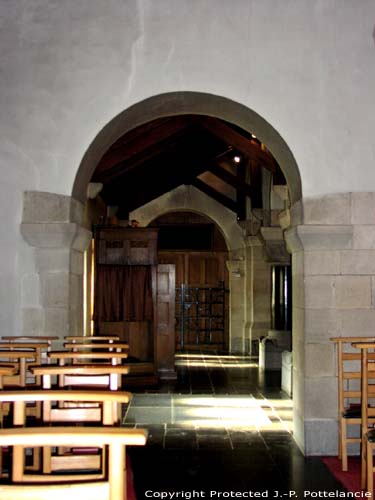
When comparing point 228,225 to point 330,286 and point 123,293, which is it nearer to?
point 123,293

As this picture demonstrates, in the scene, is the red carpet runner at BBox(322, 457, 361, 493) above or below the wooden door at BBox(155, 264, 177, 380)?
below

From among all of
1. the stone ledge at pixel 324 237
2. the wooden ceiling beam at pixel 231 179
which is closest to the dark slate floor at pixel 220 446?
the stone ledge at pixel 324 237

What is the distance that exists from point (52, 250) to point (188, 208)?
869 centimetres

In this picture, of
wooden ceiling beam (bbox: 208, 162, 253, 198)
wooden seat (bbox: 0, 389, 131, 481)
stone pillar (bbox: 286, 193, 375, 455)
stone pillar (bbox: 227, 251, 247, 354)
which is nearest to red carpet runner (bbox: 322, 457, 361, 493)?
stone pillar (bbox: 286, 193, 375, 455)

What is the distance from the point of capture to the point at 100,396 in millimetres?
1841

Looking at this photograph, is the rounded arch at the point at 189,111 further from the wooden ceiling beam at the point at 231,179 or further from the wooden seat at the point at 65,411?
the wooden ceiling beam at the point at 231,179

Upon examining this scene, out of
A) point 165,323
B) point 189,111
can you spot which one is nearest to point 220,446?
point 189,111

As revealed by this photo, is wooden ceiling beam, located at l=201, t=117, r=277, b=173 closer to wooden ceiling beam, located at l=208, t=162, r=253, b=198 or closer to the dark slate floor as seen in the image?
wooden ceiling beam, located at l=208, t=162, r=253, b=198

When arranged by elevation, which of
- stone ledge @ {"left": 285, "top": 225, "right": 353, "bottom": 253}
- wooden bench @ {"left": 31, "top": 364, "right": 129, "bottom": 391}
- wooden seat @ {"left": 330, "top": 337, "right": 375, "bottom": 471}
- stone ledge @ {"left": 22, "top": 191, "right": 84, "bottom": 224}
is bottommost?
wooden seat @ {"left": 330, "top": 337, "right": 375, "bottom": 471}

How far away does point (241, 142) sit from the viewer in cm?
911

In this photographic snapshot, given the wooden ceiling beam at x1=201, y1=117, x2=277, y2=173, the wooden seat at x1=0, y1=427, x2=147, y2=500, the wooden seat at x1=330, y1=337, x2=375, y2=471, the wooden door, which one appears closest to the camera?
the wooden seat at x1=0, y1=427, x2=147, y2=500

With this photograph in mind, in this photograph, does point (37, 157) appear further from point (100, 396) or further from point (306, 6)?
point (100, 396)

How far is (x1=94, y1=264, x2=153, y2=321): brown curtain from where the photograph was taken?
25.6 ft

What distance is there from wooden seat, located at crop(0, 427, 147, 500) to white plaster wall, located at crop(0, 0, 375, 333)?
3.12m
